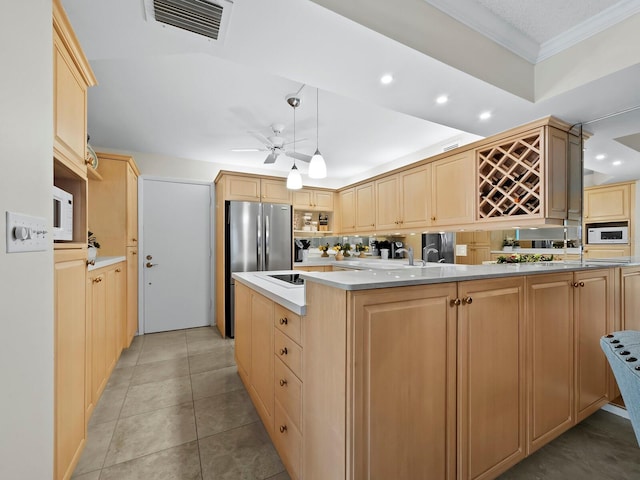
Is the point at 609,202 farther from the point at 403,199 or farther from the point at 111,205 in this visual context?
the point at 111,205

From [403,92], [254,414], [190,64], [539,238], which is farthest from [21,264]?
[539,238]

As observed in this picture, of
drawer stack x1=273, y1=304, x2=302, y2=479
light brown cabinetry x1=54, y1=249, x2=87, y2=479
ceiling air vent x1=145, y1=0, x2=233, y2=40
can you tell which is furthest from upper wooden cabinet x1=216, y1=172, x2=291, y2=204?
drawer stack x1=273, y1=304, x2=302, y2=479

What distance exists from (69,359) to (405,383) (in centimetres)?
162

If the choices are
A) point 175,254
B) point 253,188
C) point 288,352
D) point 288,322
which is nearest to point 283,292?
point 288,322

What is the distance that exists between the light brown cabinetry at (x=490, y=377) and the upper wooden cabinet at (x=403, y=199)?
2062mm

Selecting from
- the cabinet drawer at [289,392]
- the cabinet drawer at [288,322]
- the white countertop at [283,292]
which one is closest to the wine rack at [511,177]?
the white countertop at [283,292]

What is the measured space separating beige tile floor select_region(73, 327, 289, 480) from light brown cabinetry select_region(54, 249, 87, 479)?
229 mm

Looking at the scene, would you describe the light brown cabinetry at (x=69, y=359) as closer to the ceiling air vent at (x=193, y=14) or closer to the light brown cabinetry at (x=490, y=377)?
the ceiling air vent at (x=193, y=14)

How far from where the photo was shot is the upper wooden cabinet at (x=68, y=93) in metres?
1.22

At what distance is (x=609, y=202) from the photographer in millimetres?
2404

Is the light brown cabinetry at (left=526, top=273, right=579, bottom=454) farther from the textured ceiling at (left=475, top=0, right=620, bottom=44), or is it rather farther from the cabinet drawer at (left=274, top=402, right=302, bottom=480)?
the textured ceiling at (left=475, top=0, right=620, bottom=44)

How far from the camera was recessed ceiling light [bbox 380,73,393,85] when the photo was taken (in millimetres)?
1769

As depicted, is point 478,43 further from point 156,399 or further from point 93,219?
point 93,219

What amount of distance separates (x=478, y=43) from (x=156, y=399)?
3487 millimetres
